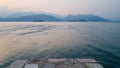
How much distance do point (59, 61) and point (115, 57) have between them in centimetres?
850

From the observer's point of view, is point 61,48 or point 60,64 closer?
point 60,64

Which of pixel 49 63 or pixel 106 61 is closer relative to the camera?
pixel 49 63

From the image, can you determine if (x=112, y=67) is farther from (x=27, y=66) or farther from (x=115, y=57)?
(x=27, y=66)

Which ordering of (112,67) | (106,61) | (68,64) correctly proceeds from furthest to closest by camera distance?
1. (106,61)
2. (112,67)
3. (68,64)

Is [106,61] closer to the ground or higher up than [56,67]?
closer to the ground

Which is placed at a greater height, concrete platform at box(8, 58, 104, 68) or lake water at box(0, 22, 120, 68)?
concrete platform at box(8, 58, 104, 68)

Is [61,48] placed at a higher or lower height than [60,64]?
lower

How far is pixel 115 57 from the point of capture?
14562mm

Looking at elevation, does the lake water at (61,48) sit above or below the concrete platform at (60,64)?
below

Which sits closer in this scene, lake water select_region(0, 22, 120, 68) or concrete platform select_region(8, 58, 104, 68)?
concrete platform select_region(8, 58, 104, 68)

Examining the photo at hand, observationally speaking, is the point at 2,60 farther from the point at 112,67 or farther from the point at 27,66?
the point at 112,67

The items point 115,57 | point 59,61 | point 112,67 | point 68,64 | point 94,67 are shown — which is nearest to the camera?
point 94,67

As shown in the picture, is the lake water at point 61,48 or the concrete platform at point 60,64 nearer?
the concrete platform at point 60,64

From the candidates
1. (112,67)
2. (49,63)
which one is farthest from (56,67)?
(112,67)
